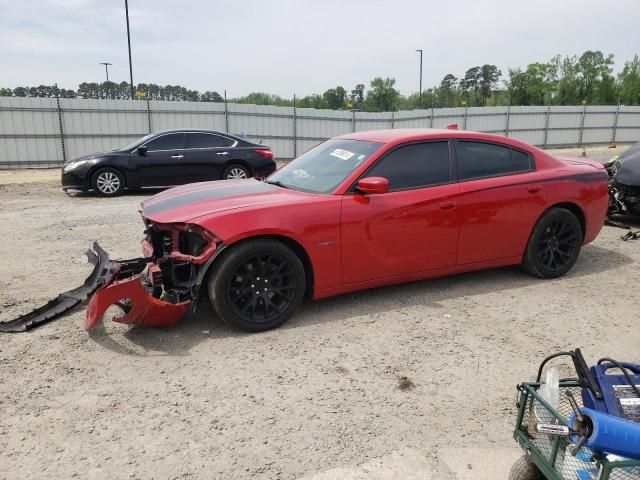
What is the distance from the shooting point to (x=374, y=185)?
4.16 metres

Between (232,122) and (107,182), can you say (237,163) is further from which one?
(232,122)

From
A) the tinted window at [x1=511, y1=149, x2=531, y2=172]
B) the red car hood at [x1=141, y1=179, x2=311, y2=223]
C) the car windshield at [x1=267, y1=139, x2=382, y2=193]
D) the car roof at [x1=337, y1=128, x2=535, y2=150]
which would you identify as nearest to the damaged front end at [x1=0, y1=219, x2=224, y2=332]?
the red car hood at [x1=141, y1=179, x2=311, y2=223]

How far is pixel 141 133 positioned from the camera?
720 inches

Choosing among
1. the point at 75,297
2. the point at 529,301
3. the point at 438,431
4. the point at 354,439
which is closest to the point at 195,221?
the point at 75,297

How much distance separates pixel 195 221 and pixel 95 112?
15.7 m

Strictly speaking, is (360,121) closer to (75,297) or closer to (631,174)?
(631,174)

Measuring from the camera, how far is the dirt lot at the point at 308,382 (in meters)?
2.59

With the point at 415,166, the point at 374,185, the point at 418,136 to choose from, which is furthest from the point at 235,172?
the point at 374,185

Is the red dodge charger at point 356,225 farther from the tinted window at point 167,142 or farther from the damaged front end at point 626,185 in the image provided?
the tinted window at point 167,142

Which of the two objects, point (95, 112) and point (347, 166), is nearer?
point (347, 166)

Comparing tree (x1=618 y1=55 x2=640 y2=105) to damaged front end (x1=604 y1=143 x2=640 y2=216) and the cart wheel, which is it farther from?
the cart wheel

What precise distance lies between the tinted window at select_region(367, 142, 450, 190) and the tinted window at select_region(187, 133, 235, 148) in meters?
7.80

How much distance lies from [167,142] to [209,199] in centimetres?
761

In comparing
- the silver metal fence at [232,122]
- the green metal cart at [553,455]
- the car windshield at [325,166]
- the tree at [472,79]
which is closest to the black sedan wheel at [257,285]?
the car windshield at [325,166]
